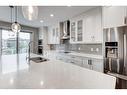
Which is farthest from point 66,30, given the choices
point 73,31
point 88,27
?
point 88,27

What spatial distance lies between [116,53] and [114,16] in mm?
864

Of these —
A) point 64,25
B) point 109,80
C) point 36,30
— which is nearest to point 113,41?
point 109,80

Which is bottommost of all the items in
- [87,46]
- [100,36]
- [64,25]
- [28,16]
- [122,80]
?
[122,80]

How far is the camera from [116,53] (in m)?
2.62

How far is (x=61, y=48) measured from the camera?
6.41 metres

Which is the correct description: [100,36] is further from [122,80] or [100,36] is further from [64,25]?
[64,25]

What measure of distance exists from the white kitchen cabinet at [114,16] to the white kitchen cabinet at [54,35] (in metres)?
3.36

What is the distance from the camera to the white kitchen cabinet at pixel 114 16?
8.20ft

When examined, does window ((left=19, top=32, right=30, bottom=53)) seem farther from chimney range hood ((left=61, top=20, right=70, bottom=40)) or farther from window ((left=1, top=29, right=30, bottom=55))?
chimney range hood ((left=61, top=20, right=70, bottom=40))

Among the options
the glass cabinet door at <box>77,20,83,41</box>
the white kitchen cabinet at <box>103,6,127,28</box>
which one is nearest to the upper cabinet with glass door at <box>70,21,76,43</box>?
the glass cabinet door at <box>77,20,83,41</box>

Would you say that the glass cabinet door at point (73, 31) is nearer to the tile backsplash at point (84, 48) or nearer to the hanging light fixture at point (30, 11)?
the tile backsplash at point (84, 48)

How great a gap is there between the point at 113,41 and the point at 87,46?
1.85m

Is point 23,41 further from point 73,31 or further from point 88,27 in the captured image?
point 88,27

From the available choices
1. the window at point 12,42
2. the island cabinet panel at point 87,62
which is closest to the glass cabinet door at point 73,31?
the island cabinet panel at point 87,62
